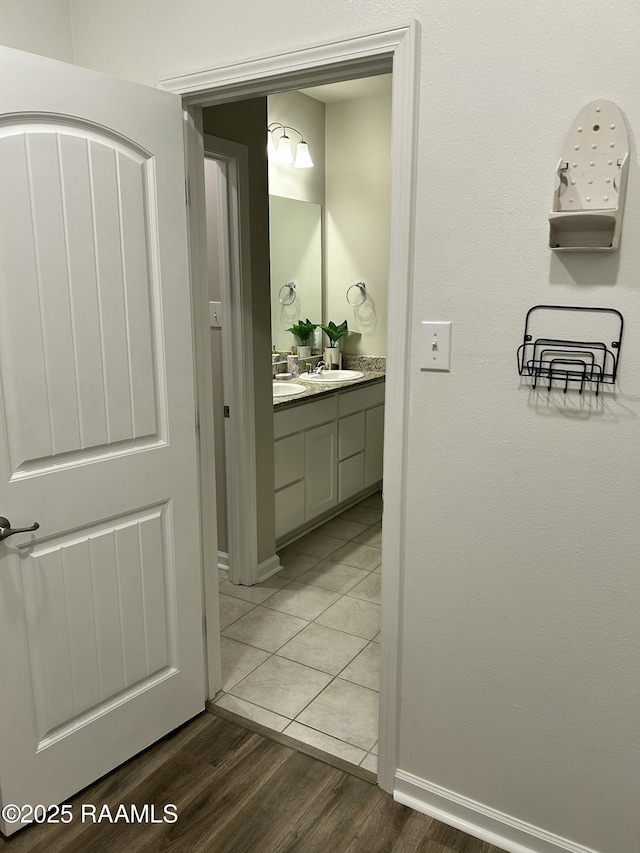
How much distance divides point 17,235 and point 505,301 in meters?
1.17

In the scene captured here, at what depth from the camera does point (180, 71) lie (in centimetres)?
189

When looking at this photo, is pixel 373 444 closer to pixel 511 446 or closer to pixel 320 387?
pixel 320 387

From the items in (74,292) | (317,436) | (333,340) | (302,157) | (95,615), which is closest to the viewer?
(74,292)

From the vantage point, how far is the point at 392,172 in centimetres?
162

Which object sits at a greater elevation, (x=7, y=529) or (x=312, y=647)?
(x=7, y=529)

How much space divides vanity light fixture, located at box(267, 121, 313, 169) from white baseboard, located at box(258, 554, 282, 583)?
244 centimetres

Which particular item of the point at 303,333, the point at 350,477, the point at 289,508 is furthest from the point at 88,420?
the point at 303,333

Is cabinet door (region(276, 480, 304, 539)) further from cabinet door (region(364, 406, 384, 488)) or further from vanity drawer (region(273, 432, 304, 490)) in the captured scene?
cabinet door (region(364, 406, 384, 488))

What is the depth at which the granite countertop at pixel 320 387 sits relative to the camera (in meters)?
3.40

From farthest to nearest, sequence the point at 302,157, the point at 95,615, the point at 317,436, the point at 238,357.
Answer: the point at 302,157 → the point at 317,436 → the point at 238,357 → the point at 95,615

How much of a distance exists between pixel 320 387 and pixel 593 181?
2556 mm

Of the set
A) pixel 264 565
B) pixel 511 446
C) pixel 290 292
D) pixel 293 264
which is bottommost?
pixel 264 565

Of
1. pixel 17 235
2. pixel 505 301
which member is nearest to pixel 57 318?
pixel 17 235

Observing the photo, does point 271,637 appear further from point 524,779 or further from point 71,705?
point 524,779
